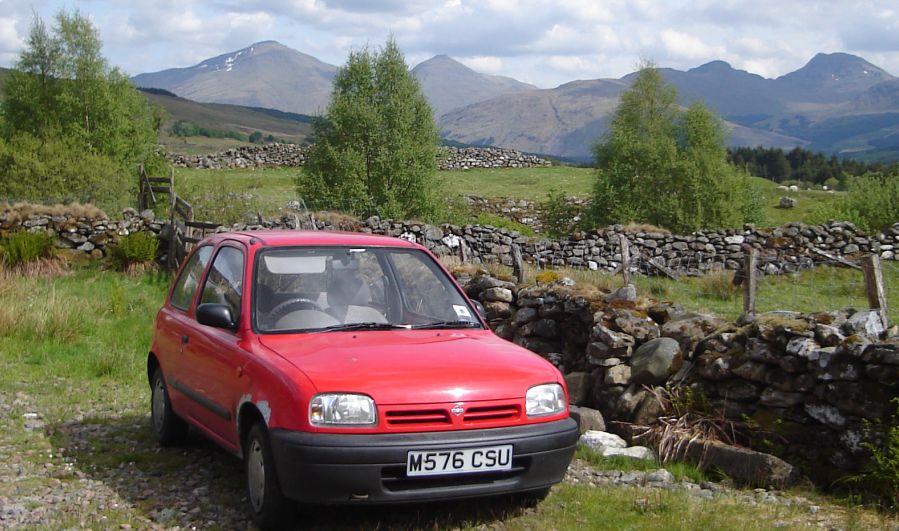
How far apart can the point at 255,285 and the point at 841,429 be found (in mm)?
4327

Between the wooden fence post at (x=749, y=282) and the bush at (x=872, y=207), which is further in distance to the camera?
the bush at (x=872, y=207)

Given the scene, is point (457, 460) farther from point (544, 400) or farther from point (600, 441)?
point (600, 441)

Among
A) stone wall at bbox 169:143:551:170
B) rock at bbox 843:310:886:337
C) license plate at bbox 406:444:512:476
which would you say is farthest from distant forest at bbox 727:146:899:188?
license plate at bbox 406:444:512:476

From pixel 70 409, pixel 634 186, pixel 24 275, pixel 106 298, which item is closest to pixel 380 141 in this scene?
pixel 634 186

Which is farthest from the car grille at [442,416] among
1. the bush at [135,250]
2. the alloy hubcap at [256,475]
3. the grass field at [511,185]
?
the grass field at [511,185]

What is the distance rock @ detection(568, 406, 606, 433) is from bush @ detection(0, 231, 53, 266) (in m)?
14.9

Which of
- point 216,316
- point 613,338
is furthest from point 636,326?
point 216,316

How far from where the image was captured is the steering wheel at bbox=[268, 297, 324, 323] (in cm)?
602

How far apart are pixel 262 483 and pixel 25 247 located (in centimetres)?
1669

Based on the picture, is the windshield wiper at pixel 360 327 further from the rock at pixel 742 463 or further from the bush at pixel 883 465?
the bush at pixel 883 465

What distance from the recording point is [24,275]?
18.6 metres

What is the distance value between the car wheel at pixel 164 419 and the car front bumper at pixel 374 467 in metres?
2.70

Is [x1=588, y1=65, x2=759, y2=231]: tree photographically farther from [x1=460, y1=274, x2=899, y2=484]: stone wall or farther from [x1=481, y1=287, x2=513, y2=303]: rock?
[x1=460, y1=274, x2=899, y2=484]: stone wall

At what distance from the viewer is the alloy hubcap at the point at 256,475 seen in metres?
5.30
